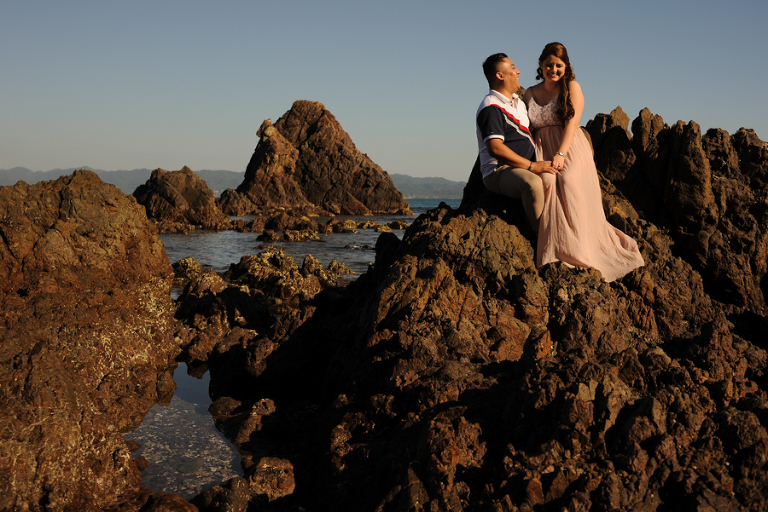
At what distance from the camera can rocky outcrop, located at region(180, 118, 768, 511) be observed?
306cm

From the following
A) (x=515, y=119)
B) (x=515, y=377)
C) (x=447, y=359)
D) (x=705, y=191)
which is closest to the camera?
(x=515, y=377)

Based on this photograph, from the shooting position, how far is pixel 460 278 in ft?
18.3

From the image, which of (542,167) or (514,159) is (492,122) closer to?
(514,159)

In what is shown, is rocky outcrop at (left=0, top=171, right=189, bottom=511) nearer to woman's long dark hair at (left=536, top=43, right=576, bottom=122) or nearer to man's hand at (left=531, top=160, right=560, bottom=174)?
man's hand at (left=531, top=160, right=560, bottom=174)

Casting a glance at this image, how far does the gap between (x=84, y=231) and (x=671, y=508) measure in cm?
757

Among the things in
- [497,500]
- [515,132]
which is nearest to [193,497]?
[497,500]

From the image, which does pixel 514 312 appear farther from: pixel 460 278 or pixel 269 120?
pixel 269 120

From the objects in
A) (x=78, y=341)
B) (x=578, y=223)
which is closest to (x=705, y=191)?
(x=578, y=223)

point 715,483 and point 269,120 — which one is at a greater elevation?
point 269,120

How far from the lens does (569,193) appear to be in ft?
18.1

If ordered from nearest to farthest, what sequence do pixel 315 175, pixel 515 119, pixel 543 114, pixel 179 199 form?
pixel 515 119
pixel 543 114
pixel 179 199
pixel 315 175

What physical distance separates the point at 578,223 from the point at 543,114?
1.13m

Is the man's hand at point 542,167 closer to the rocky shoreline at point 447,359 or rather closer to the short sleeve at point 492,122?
the short sleeve at point 492,122

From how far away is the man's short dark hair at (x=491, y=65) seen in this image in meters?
5.64
